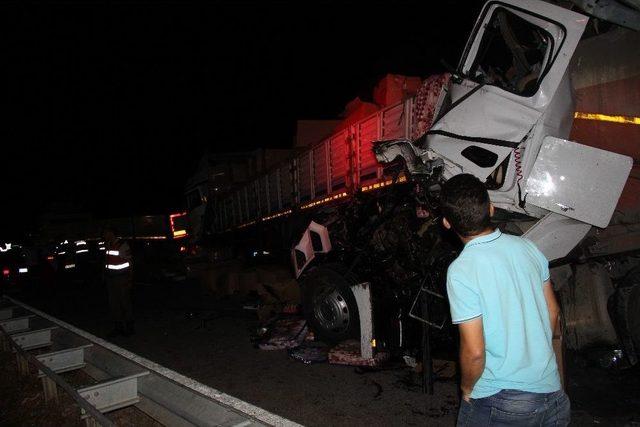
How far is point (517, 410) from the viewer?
1.65m

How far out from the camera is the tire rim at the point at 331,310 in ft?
16.8

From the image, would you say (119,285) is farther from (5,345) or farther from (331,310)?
(331,310)

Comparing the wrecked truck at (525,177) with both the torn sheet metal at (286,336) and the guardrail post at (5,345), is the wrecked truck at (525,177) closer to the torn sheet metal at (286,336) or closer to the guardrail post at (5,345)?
the torn sheet metal at (286,336)

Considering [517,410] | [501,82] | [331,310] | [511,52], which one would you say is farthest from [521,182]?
[331,310]

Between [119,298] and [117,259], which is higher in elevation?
[117,259]

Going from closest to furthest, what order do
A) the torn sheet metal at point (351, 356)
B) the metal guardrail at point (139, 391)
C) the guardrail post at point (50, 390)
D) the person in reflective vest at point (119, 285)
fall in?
the metal guardrail at point (139, 391) → the guardrail post at point (50, 390) → the torn sheet metal at point (351, 356) → the person in reflective vest at point (119, 285)

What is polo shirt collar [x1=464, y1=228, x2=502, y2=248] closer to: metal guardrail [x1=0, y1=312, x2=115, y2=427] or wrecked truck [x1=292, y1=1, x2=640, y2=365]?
metal guardrail [x1=0, y1=312, x2=115, y2=427]

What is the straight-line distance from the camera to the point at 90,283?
15039mm

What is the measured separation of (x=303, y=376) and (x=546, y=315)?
133 inches

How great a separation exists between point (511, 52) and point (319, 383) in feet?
12.2

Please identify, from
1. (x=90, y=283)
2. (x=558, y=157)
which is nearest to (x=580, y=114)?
(x=558, y=157)

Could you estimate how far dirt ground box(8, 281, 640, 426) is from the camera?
11.7ft

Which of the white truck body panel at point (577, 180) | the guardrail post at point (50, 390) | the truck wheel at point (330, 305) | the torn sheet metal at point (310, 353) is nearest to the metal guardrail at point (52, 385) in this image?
the guardrail post at point (50, 390)

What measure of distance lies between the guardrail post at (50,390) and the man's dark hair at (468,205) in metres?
3.72
